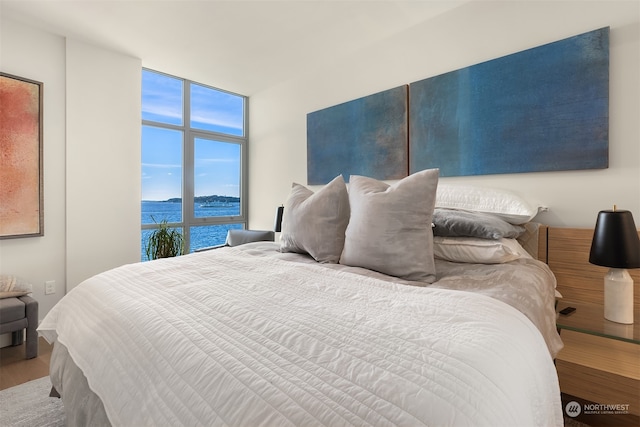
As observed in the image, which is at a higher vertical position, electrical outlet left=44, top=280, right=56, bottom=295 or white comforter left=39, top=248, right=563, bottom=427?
white comforter left=39, top=248, right=563, bottom=427

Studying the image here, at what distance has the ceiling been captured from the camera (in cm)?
221

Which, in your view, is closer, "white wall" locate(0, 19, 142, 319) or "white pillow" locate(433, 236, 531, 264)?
"white pillow" locate(433, 236, 531, 264)

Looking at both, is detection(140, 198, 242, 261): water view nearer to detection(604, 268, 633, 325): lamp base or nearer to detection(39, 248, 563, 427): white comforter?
detection(39, 248, 563, 427): white comforter

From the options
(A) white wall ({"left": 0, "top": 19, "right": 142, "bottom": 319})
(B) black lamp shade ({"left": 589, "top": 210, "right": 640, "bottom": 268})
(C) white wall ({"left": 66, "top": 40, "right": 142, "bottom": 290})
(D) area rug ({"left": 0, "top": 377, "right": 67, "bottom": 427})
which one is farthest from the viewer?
(C) white wall ({"left": 66, "top": 40, "right": 142, "bottom": 290})

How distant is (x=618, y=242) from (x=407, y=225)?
849mm

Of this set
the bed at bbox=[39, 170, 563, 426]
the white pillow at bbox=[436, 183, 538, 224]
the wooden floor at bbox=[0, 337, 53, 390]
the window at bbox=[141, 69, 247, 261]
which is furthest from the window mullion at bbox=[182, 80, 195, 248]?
the white pillow at bbox=[436, 183, 538, 224]

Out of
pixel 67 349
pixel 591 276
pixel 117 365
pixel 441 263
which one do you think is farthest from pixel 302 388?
pixel 591 276

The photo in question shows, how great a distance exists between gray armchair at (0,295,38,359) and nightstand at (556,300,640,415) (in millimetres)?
3139

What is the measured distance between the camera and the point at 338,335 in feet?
2.41

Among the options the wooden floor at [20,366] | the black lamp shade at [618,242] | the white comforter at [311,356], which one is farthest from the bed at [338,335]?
the wooden floor at [20,366]

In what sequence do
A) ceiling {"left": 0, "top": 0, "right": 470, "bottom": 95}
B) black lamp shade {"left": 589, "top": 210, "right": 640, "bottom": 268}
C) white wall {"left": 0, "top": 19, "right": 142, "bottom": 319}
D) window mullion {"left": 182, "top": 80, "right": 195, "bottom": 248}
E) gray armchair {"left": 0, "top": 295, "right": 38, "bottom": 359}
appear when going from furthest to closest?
window mullion {"left": 182, "top": 80, "right": 195, "bottom": 248}
white wall {"left": 0, "top": 19, "right": 142, "bottom": 319}
ceiling {"left": 0, "top": 0, "right": 470, "bottom": 95}
gray armchair {"left": 0, "top": 295, "right": 38, "bottom": 359}
black lamp shade {"left": 589, "top": 210, "right": 640, "bottom": 268}

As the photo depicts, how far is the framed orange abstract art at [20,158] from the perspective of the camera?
234cm

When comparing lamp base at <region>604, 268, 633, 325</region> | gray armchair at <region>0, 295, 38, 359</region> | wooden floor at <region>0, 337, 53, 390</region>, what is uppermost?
lamp base at <region>604, 268, 633, 325</region>

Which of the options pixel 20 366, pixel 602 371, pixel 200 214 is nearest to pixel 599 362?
pixel 602 371
